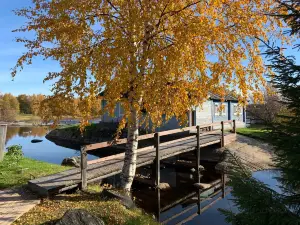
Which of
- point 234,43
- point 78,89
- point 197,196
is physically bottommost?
point 197,196

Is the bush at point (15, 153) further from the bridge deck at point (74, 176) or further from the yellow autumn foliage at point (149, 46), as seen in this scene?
the yellow autumn foliage at point (149, 46)

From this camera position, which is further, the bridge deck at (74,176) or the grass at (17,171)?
the grass at (17,171)

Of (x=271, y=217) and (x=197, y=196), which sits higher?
(x=271, y=217)

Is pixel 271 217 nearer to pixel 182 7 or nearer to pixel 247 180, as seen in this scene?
pixel 247 180

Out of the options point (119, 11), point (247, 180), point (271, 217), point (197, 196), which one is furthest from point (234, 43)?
point (197, 196)

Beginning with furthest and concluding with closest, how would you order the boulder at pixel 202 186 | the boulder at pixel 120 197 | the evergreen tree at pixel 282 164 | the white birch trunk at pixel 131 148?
the boulder at pixel 202 186
the white birch trunk at pixel 131 148
the boulder at pixel 120 197
the evergreen tree at pixel 282 164

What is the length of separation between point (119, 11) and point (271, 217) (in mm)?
6136

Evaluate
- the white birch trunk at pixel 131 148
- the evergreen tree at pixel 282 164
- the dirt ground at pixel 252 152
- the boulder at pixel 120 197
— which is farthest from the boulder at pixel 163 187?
the evergreen tree at pixel 282 164

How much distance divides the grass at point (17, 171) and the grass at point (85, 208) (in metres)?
2.21

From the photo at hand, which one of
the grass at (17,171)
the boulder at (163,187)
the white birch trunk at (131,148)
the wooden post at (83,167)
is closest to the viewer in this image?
the wooden post at (83,167)

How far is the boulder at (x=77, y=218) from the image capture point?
514 cm

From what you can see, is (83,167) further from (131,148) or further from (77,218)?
(77,218)

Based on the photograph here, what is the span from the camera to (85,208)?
260 inches

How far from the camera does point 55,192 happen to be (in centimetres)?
751
